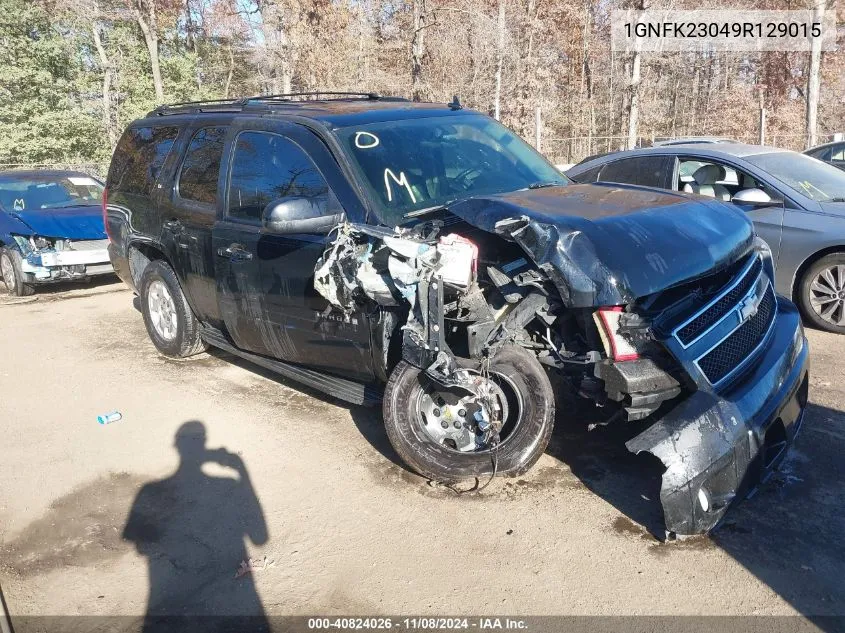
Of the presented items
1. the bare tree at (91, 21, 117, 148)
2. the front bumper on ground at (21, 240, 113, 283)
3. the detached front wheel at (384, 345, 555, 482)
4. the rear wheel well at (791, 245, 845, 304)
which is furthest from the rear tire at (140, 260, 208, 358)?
the bare tree at (91, 21, 117, 148)

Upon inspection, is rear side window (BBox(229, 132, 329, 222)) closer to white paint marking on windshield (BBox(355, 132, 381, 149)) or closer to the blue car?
white paint marking on windshield (BBox(355, 132, 381, 149))

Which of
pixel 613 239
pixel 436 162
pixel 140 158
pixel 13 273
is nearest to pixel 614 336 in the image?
pixel 613 239

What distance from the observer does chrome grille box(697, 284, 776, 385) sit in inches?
131

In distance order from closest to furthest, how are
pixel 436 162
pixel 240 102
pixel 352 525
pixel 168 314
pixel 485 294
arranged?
pixel 352 525 < pixel 485 294 < pixel 436 162 < pixel 240 102 < pixel 168 314

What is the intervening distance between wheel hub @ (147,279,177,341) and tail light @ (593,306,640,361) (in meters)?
4.00

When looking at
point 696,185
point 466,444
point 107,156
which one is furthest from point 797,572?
point 107,156

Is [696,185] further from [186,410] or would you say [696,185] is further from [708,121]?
[708,121]

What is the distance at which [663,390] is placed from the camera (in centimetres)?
334

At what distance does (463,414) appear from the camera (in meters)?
3.86

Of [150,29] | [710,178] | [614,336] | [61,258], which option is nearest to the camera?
[614,336]

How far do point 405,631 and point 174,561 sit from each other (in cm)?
125

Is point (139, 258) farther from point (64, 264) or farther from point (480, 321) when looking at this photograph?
point (480, 321)

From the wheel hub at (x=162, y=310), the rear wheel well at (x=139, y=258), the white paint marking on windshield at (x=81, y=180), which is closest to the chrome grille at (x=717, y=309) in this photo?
the wheel hub at (x=162, y=310)

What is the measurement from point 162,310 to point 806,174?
235 inches
